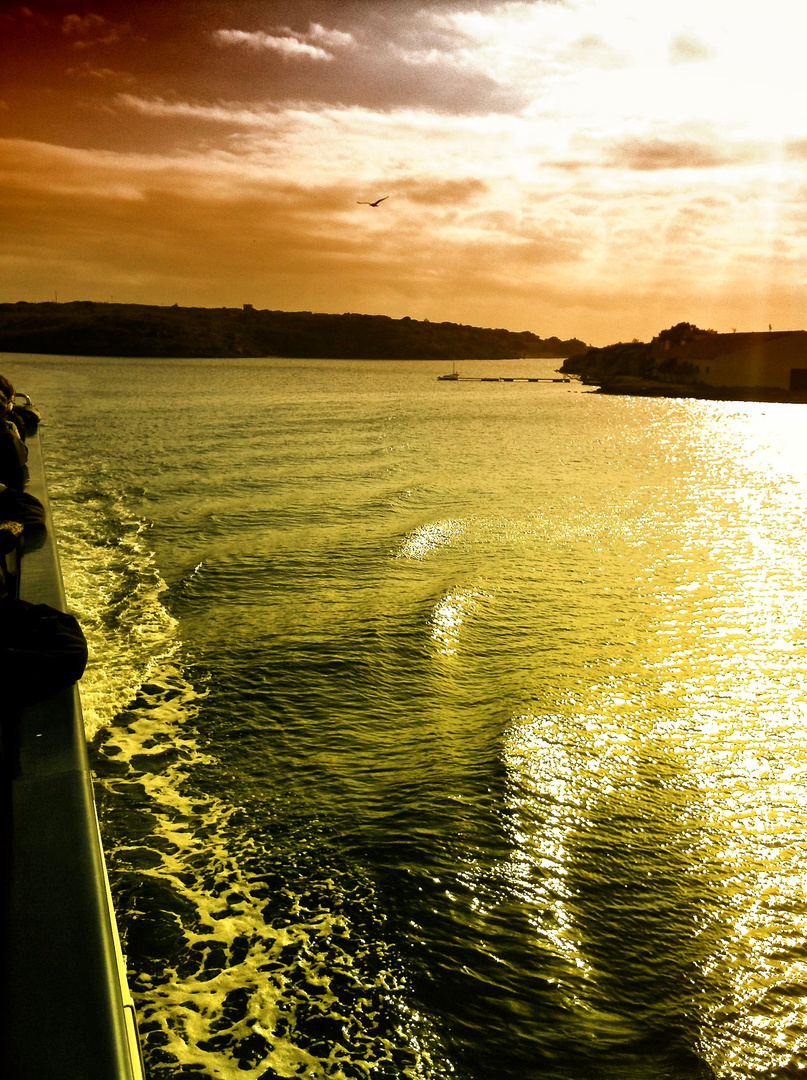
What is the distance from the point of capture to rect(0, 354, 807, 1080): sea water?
5.30 metres

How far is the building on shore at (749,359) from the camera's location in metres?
96.9

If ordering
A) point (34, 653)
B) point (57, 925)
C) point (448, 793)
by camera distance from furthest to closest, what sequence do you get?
point (448, 793) → point (34, 653) → point (57, 925)

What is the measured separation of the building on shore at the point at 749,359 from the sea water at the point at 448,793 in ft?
293

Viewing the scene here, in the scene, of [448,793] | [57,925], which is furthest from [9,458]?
[57,925]

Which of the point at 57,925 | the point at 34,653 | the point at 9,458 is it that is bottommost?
the point at 57,925

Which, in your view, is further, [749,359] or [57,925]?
[749,359]

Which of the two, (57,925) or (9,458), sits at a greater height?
(9,458)

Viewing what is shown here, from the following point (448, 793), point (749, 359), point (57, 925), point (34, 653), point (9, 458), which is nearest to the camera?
point (57, 925)

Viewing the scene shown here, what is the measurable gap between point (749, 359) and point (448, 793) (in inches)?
4287

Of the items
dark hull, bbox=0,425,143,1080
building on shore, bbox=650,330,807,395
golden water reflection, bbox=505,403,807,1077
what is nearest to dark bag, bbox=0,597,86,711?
dark hull, bbox=0,425,143,1080

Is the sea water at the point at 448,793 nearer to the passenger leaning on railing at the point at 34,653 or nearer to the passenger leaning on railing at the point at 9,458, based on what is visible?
the passenger leaning on railing at the point at 34,653

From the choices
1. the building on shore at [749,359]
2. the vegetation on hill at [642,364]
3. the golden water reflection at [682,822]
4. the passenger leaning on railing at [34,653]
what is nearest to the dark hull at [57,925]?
the passenger leaning on railing at [34,653]

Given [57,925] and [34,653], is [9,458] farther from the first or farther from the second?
[57,925]

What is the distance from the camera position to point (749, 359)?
102m
